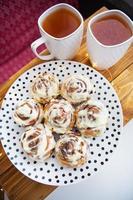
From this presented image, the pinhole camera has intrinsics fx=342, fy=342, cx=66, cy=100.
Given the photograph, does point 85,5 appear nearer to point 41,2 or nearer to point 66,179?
point 41,2

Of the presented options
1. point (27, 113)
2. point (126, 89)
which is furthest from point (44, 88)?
point (126, 89)

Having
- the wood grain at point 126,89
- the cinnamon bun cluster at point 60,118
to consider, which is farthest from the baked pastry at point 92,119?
the wood grain at point 126,89

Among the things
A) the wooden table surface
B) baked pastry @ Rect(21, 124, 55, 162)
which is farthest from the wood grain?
baked pastry @ Rect(21, 124, 55, 162)

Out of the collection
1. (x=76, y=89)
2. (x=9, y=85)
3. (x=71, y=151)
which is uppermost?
(x=9, y=85)

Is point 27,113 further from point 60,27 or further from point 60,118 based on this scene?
point 60,27

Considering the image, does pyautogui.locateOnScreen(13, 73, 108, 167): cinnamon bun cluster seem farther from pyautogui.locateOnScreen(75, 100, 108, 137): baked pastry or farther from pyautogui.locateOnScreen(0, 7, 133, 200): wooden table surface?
pyautogui.locateOnScreen(0, 7, 133, 200): wooden table surface

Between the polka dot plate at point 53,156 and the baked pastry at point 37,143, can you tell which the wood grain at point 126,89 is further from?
the baked pastry at point 37,143
